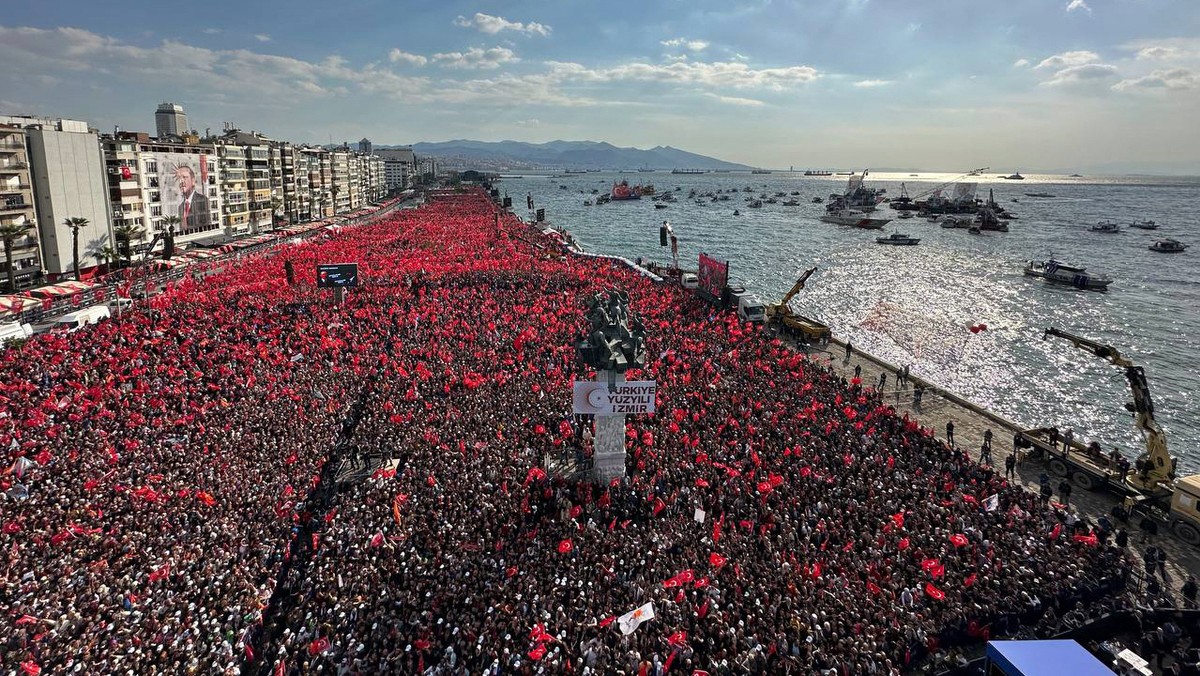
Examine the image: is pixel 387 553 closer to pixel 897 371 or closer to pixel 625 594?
pixel 625 594

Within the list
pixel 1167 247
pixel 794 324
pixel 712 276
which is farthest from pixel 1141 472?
pixel 1167 247

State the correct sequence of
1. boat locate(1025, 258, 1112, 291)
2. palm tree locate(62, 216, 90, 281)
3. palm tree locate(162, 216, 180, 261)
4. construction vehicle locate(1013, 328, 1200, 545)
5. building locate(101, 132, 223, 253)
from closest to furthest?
1. construction vehicle locate(1013, 328, 1200, 545)
2. palm tree locate(62, 216, 90, 281)
3. building locate(101, 132, 223, 253)
4. palm tree locate(162, 216, 180, 261)
5. boat locate(1025, 258, 1112, 291)

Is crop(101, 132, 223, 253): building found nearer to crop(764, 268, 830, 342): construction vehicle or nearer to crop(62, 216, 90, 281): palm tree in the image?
crop(62, 216, 90, 281): palm tree

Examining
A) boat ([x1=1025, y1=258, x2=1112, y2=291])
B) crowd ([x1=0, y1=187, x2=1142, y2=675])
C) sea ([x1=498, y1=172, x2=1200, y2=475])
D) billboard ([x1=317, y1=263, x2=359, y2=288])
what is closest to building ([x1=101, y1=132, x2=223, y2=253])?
billboard ([x1=317, y1=263, x2=359, y2=288])

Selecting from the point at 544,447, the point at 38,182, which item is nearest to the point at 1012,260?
the point at 544,447

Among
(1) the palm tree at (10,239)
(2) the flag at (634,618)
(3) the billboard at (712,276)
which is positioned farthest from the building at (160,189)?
(2) the flag at (634,618)

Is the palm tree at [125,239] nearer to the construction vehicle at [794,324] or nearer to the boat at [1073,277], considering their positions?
the construction vehicle at [794,324]


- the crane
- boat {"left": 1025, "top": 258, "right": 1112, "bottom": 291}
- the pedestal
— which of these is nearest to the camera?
the pedestal

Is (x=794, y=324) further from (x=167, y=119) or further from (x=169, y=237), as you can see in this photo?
(x=167, y=119)
